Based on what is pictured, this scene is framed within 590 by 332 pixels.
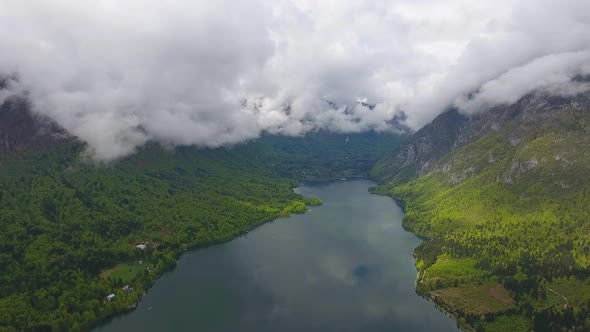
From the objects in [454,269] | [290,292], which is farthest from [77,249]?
[454,269]

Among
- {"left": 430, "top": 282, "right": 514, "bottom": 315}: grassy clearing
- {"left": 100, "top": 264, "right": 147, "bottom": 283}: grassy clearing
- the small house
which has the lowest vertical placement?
{"left": 430, "top": 282, "right": 514, "bottom": 315}: grassy clearing

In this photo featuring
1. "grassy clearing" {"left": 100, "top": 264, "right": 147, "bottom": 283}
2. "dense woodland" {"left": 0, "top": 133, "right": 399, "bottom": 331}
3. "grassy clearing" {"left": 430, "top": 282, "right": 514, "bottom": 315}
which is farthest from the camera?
"grassy clearing" {"left": 100, "top": 264, "right": 147, "bottom": 283}

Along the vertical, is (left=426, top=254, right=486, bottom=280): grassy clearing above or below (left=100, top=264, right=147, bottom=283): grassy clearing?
below

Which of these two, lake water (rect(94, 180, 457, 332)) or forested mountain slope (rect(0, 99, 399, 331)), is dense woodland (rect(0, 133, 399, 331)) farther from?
lake water (rect(94, 180, 457, 332))

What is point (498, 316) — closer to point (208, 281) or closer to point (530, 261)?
point (530, 261)

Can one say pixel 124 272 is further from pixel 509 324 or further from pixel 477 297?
pixel 509 324

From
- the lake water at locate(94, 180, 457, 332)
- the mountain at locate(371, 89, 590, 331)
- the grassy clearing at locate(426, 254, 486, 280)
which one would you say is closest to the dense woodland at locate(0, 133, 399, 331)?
the lake water at locate(94, 180, 457, 332)
